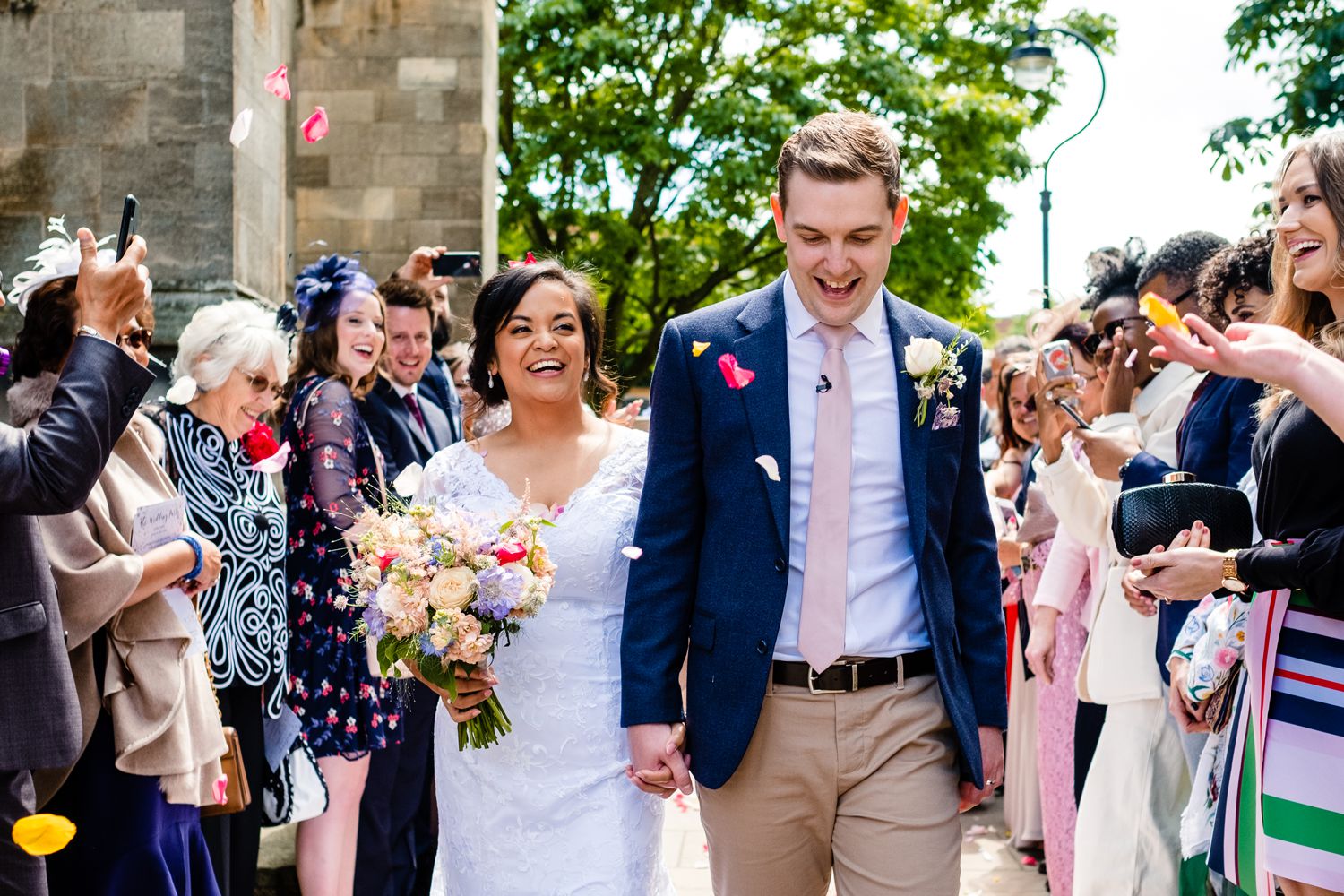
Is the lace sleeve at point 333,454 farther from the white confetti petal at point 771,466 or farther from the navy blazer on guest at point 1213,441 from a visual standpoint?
the navy blazer on guest at point 1213,441

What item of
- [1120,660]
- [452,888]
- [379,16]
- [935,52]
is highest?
[935,52]

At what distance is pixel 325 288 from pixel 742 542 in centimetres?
316

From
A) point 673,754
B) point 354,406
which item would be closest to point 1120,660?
point 673,754

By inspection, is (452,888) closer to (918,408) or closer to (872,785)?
(872,785)

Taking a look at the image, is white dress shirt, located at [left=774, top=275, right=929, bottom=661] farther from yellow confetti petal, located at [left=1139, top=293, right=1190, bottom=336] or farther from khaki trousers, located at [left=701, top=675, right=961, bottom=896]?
yellow confetti petal, located at [left=1139, top=293, right=1190, bottom=336]

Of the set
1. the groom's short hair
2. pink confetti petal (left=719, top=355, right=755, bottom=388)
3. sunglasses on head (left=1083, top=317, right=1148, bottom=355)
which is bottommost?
pink confetti petal (left=719, top=355, right=755, bottom=388)

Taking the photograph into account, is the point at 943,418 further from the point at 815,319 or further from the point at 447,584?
the point at 447,584

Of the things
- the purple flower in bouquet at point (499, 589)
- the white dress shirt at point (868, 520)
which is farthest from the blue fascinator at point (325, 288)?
the white dress shirt at point (868, 520)

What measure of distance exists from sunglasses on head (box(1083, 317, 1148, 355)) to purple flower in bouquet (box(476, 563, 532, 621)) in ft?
9.22

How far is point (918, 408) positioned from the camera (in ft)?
11.1

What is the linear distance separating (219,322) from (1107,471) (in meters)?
3.22

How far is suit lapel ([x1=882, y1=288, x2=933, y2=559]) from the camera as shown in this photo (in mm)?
3311

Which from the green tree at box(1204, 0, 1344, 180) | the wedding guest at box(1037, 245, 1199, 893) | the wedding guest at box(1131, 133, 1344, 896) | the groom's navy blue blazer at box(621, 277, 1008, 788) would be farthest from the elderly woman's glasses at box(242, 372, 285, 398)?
the green tree at box(1204, 0, 1344, 180)

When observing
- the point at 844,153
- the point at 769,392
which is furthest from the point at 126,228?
the point at 844,153
